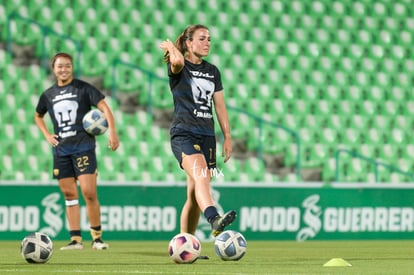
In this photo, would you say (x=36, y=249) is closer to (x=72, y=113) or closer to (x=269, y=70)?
(x=72, y=113)

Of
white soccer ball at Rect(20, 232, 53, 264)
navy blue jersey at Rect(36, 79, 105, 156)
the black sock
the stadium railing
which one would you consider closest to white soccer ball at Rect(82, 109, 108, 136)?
navy blue jersey at Rect(36, 79, 105, 156)

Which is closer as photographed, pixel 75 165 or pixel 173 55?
pixel 173 55

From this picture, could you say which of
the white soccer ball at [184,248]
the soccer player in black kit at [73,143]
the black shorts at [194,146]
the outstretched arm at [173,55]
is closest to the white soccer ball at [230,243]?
the white soccer ball at [184,248]

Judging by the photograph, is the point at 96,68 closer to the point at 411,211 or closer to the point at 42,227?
the point at 42,227

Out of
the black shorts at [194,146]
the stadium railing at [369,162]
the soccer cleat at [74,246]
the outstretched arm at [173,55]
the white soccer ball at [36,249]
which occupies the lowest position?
the soccer cleat at [74,246]

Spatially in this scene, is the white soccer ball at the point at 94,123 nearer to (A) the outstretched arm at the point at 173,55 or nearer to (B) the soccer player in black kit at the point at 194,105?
(B) the soccer player in black kit at the point at 194,105

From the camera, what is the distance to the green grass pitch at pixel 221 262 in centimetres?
718

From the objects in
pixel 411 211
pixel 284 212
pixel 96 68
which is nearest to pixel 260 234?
pixel 284 212

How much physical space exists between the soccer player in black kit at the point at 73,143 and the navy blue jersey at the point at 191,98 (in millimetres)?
2121

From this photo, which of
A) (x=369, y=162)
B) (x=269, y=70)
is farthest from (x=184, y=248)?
(x=269, y=70)

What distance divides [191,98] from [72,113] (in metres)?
2.41

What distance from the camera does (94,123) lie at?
Answer: 10523 millimetres

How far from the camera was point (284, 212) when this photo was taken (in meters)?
14.2

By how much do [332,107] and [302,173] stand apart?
56.9 inches
